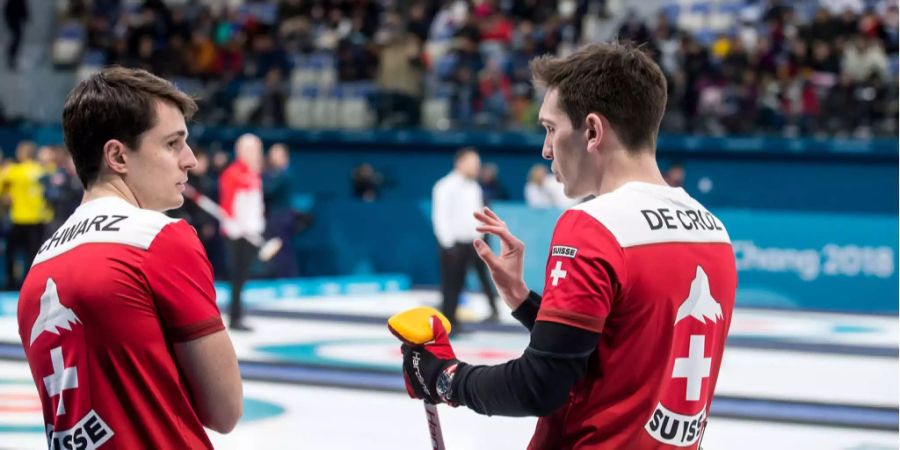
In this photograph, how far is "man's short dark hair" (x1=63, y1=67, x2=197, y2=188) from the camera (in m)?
2.83

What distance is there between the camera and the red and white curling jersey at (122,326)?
273 centimetres

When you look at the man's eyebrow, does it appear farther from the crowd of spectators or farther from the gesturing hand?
the crowd of spectators

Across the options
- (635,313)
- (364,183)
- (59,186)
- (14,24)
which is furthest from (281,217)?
(635,313)

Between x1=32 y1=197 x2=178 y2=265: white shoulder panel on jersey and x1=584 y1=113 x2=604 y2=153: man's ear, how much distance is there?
0.89 meters

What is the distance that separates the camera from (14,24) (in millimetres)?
25016

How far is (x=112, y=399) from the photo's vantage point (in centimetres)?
276

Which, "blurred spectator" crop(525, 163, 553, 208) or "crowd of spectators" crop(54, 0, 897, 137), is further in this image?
"blurred spectator" crop(525, 163, 553, 208)

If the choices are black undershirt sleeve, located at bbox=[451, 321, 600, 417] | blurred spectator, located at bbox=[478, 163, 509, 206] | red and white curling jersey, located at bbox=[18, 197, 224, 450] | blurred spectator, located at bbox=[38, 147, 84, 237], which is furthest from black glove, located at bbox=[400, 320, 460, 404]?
blurred spectator, located at bbox=[478, 163, 509, 206]

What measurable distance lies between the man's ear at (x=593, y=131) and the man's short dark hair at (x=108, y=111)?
917 millimetres

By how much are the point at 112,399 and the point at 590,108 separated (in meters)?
1.16

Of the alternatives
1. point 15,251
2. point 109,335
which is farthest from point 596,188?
point 15,251

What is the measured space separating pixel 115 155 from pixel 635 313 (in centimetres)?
117

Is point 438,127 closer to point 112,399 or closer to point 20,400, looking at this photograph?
point 20,400

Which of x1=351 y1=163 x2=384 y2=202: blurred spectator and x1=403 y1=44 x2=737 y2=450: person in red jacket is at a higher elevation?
x1=403 y1=44 x2=737 y2=450: person in red jacket
